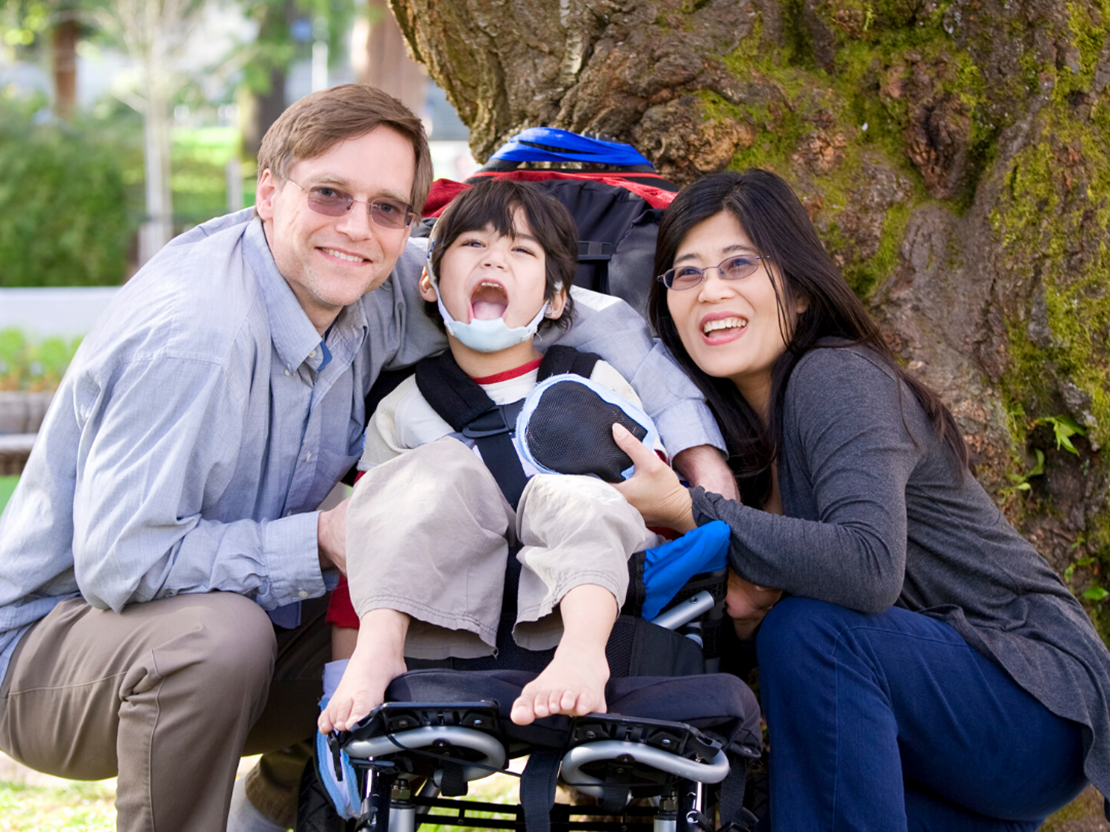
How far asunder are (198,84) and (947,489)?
2107cm

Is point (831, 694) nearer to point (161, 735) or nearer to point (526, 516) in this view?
point (526, 516)

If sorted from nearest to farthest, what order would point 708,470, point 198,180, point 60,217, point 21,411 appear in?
point 708,470
point 21,411
point 60,217
point 198,180

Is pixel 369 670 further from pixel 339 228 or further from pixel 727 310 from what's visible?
pixel 727 310

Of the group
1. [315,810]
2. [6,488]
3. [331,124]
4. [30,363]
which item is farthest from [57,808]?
[30,363]

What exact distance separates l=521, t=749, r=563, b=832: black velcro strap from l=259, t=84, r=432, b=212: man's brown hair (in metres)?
1.53

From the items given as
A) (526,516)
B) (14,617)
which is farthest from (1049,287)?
(14,617)

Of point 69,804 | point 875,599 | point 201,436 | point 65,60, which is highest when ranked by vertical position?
point 65,60

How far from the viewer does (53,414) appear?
2.74 m

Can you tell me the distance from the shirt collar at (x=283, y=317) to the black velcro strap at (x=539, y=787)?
1.22 metres

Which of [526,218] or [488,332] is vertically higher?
[526,218]

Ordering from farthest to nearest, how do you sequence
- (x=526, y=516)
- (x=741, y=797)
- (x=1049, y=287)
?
(x=1049, y=287), (x=526, y=516), (x=741, y=797)

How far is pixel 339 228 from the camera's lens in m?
2.81

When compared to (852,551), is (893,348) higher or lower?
higher

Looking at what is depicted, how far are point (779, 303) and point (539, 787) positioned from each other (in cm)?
141
